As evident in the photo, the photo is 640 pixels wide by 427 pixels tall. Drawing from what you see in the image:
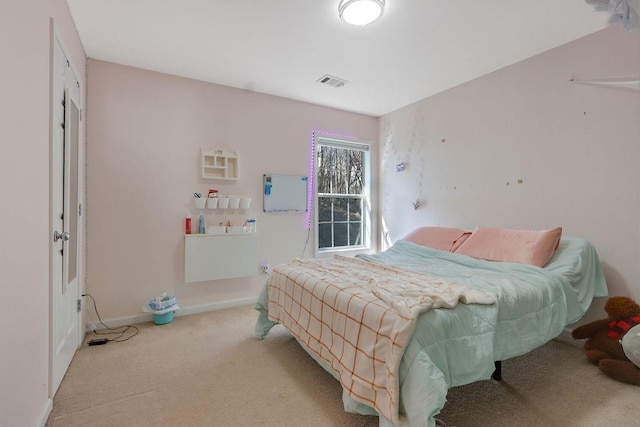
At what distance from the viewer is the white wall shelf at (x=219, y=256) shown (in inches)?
121

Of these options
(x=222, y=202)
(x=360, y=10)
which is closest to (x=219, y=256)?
(x=222, y=202)

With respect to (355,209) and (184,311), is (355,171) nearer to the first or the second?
(355,209)

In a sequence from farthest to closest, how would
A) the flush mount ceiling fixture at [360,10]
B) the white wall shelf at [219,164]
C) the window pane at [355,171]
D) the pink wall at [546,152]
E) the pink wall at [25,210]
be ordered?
the window pane at [355,171] < the white wall shelf at [219,164] < the pink wall at [546,152] < the flush mount ceiling fixture at [360,10] < the pink wall at [25,210]

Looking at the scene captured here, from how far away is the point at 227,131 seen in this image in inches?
132

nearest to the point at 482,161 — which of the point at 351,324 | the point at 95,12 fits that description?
the point at 351,324

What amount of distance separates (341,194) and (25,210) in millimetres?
3307

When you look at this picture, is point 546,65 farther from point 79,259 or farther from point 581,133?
point 79,259

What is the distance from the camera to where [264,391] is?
5.90 feet

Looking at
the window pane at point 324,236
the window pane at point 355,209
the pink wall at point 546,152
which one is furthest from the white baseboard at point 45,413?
the pink wall at point 546,152

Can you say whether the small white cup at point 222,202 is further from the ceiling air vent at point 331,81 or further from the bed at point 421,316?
the ceiling air vent at point 331,81

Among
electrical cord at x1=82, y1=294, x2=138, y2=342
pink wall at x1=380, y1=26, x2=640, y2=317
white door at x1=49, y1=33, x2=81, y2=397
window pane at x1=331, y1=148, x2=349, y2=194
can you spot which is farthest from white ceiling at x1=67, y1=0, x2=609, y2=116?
electrical cord at x1=82, y1=294, x2=138, y2=342

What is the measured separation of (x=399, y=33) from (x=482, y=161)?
1.58 m

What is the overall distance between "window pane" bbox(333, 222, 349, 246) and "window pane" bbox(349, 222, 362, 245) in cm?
9

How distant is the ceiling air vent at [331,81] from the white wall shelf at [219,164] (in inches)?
48.6
